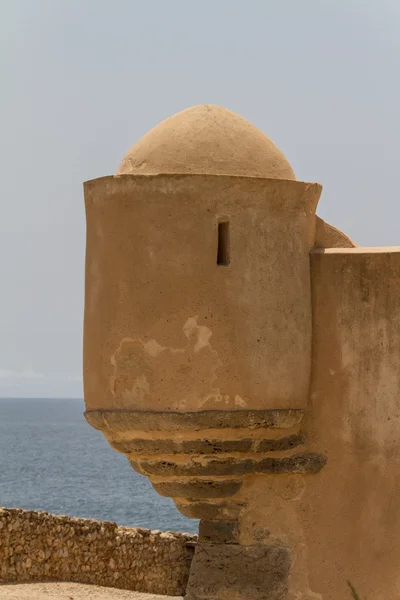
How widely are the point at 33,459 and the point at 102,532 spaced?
68524mm

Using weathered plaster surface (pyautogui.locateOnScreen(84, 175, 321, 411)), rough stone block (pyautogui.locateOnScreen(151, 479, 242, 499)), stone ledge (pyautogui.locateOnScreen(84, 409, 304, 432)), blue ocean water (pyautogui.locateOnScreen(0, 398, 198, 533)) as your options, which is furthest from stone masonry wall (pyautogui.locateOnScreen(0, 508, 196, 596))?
blue ocean water (pyautogui.locateOnScreen(0, 398, 198, 533))

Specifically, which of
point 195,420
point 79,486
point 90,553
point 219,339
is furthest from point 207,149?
point 79,486

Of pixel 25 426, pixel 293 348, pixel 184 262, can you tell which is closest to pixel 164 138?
pixel 184 262

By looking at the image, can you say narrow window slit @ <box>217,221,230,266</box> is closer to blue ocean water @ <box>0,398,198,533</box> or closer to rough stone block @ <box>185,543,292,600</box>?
rough stone block @ <box>185,543,292,600</box>

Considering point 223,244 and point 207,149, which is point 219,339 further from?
point 207,149

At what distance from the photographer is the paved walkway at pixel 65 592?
49.8ft

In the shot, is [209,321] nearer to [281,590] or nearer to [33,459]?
[281,590]

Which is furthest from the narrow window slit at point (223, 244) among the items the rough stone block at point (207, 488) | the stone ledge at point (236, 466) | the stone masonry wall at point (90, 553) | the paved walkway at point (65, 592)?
the stone masonry wall at point (90, 553)

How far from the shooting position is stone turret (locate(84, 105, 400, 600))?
361 inches

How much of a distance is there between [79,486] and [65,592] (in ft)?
159

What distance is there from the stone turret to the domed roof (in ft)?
0.04

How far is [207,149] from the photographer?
960 cm

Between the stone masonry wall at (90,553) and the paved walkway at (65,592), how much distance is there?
16 cm

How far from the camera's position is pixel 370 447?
9.59 meters
